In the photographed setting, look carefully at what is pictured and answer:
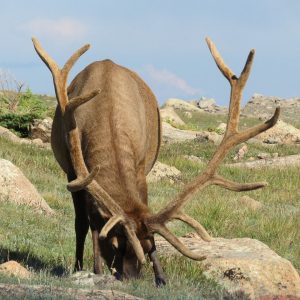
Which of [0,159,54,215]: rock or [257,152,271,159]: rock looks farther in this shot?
[257,152,271,159]: rock

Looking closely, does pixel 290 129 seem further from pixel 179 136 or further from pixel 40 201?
pixel 40 201

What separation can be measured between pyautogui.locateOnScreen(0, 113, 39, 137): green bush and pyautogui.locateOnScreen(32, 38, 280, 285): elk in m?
17.8

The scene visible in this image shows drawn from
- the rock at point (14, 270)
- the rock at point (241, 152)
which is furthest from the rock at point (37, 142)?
the rock at point (14, 270)

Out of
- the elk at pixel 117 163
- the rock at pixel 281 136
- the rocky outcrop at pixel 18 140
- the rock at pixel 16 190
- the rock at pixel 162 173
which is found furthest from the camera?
the rock at pixel 281 136

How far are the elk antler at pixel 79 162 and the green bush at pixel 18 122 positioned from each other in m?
18.3

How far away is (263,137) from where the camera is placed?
3416 centimetres

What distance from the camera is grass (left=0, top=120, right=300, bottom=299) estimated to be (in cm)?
795

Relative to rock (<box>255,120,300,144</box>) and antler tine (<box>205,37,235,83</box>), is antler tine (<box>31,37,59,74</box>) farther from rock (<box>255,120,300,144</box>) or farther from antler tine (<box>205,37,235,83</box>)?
rock (<box>255,120,300,144</box>)

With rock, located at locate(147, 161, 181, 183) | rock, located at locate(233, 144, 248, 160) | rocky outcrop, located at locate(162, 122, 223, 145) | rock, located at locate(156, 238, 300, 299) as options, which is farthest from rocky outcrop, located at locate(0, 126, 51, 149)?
rock, located at locate(156, 238, 300, 299)

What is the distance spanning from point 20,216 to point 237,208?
15.1ft

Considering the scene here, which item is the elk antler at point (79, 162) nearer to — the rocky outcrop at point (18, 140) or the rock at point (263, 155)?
the rocky outcrop at point (18, 140)

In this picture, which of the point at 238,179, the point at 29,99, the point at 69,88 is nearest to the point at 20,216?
the point at 69,88

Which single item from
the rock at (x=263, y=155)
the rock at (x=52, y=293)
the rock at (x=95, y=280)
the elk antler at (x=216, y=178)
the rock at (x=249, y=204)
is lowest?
the rock at (x=95, y=280)

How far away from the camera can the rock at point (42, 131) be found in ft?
84.3
